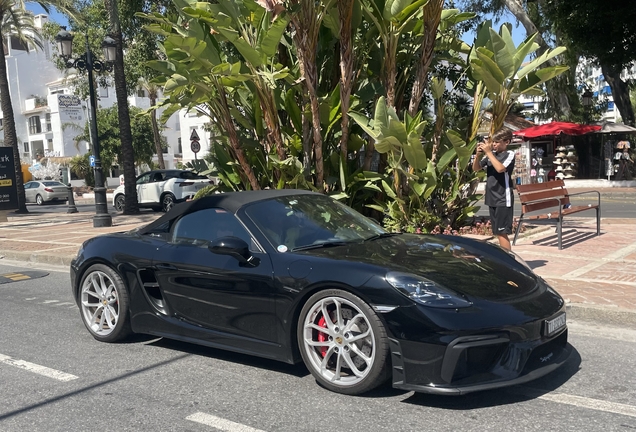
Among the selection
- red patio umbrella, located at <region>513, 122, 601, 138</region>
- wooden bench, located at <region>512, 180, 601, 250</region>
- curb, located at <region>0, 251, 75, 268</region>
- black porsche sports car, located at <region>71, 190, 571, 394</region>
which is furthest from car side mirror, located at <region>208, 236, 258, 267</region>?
red patio umbrella, located at <region>513, 122, 601, 138</region>

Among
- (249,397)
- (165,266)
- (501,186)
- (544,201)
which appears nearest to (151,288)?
(165,266)

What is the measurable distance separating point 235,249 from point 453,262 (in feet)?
5.04

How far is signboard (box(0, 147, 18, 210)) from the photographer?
21.2 metres

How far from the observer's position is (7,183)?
2139cm

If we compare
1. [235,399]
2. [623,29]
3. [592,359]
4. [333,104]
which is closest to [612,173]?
[623,29]

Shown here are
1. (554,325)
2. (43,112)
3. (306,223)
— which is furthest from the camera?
(43,112)

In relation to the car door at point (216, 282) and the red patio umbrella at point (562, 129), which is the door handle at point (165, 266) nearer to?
the car door at point (216, 282)

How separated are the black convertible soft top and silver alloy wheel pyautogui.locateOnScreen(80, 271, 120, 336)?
0.58m

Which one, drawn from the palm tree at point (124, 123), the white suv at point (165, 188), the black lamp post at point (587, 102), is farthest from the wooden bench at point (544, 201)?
the black lamp post at point (587, 102)

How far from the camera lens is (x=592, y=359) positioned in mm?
4871

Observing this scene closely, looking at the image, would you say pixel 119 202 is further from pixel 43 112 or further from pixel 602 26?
pixel 43 112

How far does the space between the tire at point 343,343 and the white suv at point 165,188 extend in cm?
1873

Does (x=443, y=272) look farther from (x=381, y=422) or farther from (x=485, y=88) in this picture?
(x=485, y=88)

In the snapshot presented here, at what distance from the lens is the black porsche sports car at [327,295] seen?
3.79m
